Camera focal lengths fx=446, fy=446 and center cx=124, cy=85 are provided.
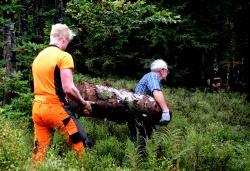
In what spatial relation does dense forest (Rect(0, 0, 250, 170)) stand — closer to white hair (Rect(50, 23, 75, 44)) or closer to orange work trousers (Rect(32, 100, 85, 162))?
orange work trousers (Rect(32, 100, 85, 162))

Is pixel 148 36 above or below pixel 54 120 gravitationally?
above

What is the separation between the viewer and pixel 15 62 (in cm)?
1061

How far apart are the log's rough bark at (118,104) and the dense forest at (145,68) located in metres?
0.53

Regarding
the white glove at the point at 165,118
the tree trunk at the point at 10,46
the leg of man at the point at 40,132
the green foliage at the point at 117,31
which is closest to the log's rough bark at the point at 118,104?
the white glove at the point at 165,118

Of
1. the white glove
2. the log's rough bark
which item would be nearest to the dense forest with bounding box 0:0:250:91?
the log's rough bark

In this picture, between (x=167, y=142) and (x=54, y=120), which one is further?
(x=167, y=142)

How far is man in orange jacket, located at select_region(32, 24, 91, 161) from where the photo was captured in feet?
20.6

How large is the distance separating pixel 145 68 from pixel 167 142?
12.0 metres

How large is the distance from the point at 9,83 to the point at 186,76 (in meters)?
11.6

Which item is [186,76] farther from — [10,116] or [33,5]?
[10,116]

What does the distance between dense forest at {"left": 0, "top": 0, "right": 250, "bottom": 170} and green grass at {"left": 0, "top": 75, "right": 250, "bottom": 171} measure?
2cm

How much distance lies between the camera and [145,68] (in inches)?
733

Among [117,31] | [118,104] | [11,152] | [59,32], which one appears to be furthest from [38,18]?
[11,152]

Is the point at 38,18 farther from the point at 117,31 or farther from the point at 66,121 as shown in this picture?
the point at 66,121
